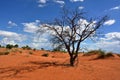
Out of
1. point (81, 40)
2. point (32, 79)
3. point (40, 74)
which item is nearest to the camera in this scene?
point (32, 79)

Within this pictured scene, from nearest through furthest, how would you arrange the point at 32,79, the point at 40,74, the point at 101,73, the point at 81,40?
1. the point at 32,79
2. the point at 40,74
3. the point at 101,73
4. the point at 81,40

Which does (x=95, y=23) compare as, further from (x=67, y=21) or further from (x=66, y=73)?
(x=66, y=73)

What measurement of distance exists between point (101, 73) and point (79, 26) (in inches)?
197

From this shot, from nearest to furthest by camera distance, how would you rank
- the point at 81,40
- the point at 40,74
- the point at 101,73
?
the point at 40,74
the point at 101,73
the point at 81,40

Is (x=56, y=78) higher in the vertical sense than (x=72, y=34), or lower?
lower

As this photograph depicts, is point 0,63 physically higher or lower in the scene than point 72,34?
lower

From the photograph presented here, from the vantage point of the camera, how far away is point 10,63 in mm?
23188

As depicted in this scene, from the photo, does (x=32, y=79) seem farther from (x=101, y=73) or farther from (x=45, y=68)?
(x=101, y=73)

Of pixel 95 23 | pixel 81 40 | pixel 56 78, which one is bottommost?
pixel 56 78

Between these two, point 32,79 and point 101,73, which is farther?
point 101,73

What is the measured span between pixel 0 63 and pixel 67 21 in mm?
7261

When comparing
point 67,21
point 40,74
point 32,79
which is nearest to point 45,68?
point 40,74

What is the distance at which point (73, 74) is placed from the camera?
1841cm

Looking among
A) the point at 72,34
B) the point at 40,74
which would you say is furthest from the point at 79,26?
the point at 40,74
